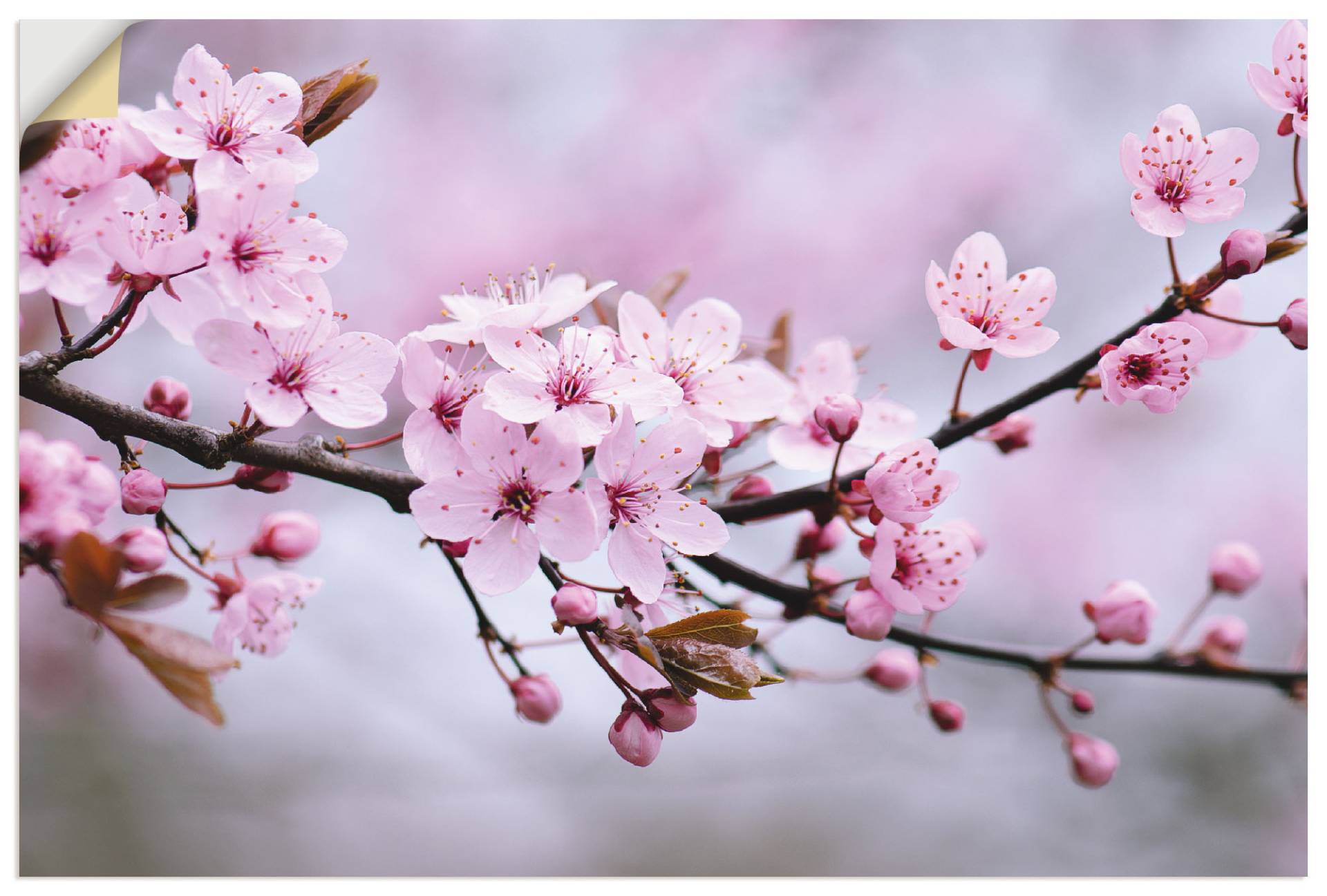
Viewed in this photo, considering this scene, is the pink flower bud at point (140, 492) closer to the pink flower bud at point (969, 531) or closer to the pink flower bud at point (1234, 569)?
the pink flower bud at point (969, 531)

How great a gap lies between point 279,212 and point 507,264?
3.69 feet

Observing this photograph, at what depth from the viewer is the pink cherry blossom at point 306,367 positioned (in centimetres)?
64

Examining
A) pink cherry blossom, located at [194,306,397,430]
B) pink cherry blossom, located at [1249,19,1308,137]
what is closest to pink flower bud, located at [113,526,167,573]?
pink cherry blossom, located at [194,306,397,430]

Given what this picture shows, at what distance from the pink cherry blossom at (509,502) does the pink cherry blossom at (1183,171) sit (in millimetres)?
505

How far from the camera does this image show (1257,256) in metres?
0.72

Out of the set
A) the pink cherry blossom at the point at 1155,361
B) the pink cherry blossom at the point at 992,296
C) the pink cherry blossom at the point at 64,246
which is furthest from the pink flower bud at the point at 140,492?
the pink cherry blossom at the point at 1155,361

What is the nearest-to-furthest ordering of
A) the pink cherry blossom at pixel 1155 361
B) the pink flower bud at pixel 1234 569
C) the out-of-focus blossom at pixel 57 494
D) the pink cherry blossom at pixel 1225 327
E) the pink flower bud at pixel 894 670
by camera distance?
the out-of-focus blossom at pixel 57 494, the pink cherry blossom at pixel 1155 361, the pink cherry blossom at pixel 1225 327, the pink flower bud at pixel 894 670, the pink flower bud at pixel 1234 569

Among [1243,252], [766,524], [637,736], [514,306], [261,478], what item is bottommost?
[766,524]

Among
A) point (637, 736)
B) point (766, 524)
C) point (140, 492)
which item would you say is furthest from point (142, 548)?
point (766, 524)

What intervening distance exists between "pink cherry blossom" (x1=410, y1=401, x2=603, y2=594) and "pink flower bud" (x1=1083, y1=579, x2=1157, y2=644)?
21.8 inches

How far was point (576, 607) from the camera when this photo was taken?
65 centimetres

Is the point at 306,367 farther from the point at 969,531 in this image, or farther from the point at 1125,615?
the point at 1125,615

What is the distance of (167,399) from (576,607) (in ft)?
1.26

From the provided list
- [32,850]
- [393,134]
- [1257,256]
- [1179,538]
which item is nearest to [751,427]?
[1257,256]
